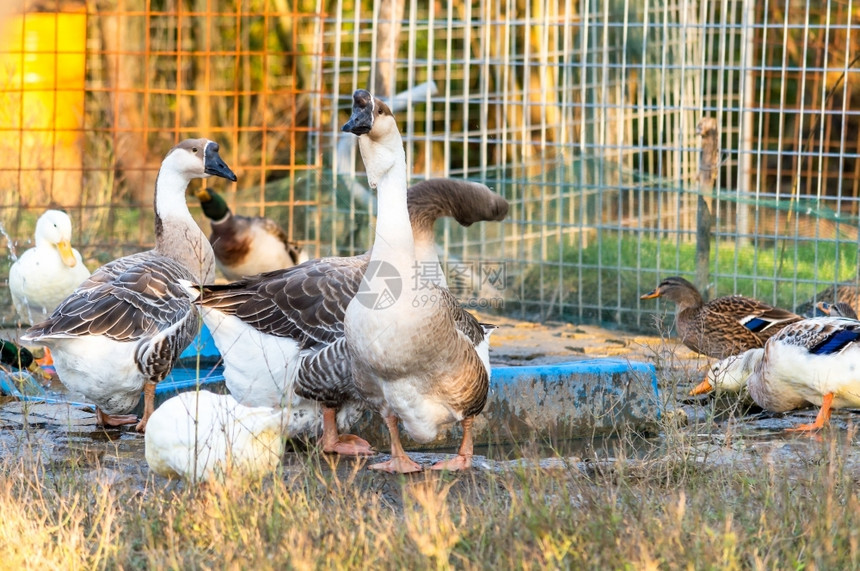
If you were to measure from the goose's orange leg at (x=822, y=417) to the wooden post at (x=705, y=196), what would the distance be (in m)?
2.16

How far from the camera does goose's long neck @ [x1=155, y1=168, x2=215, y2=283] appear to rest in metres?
6.19

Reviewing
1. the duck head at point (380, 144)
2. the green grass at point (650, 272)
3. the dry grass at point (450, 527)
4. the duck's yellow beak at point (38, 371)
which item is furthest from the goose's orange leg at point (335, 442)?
the green grass at point (650, 272)

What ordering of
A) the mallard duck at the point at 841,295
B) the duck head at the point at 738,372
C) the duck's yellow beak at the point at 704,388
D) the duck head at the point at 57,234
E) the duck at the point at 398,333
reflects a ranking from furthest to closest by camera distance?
1. the mallard duck at the point at 841,295
2. the duck head at the point at 57,234
3. the duck head at the point at 738,372
4. the duck's yellow beak at the point at 704,388
5. the duck at the point at 398,333

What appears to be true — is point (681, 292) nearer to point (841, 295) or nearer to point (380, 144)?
point (841, 295)

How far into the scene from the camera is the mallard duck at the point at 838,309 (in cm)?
629

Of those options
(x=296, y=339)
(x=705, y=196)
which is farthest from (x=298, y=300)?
(x=705, y=196)

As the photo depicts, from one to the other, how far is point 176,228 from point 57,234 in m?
0.76

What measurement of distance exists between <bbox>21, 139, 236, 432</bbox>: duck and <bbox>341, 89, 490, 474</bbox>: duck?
106 centimetres

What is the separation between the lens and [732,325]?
21.0ft

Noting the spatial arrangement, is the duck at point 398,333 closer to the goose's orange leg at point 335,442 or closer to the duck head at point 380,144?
the duck head at point 380,144

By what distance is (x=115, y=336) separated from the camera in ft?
16.9

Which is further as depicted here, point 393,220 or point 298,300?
point 298,300

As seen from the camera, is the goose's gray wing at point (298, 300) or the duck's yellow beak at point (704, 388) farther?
the duck's yellow beak at point (704, 388)

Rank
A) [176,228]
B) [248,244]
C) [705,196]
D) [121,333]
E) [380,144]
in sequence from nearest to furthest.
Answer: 1. [380,144]
2. [121,333]
3. [176,228]
4. [705,196]
5. [248,244]
